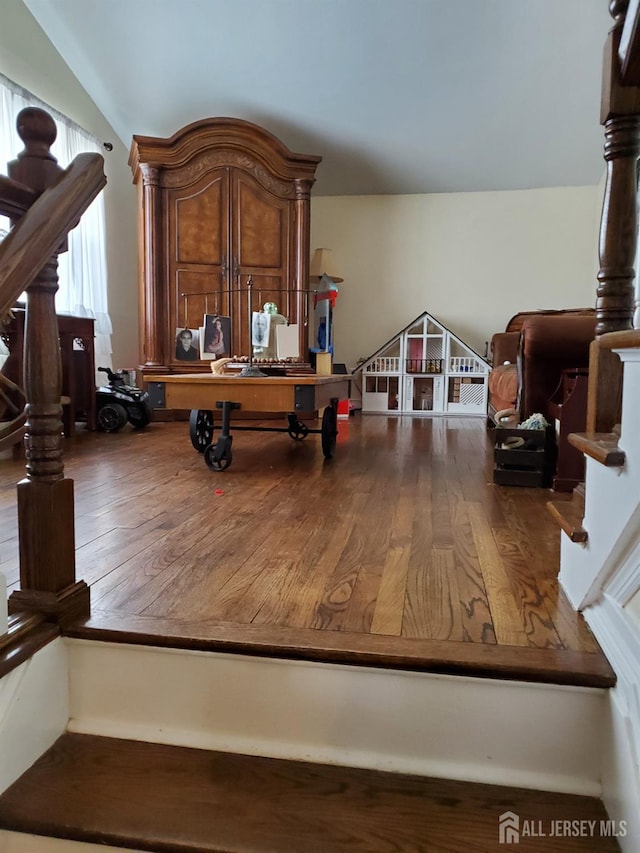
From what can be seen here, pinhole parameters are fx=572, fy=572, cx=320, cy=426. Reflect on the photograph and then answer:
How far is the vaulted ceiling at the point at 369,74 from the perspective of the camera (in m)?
3.80

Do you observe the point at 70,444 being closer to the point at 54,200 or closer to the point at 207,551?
the point at 207,551

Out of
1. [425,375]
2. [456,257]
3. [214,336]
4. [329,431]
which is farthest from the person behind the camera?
[456,257]

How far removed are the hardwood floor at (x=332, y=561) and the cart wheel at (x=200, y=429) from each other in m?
0.13

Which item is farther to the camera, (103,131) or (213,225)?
(103,131)

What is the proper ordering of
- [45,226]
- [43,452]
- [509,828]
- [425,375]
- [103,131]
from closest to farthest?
[509,828] → [45,226] → [43,452] → [103,131] → [425,375]

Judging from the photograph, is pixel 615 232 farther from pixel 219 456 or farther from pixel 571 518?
pixel 219 456

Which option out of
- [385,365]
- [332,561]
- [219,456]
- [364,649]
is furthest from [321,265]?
[364,649]

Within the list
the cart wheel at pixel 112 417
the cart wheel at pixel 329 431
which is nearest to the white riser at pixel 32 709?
the cart wheel at pixel 329 431

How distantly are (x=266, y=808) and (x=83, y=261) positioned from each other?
13.7ft

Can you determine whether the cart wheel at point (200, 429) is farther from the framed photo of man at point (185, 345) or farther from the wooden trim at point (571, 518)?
the wooden trim at point (571, 518)

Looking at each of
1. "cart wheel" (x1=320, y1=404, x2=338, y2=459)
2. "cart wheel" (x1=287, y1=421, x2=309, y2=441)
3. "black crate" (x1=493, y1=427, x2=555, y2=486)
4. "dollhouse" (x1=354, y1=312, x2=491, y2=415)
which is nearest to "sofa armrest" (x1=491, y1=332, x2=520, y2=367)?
"dollhouse" (x1=354, y1=312, x2=491, y2=415)

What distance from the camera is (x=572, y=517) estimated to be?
1259 millimetres

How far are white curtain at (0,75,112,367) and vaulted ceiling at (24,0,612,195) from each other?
534mm

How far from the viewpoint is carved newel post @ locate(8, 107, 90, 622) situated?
1053mm
